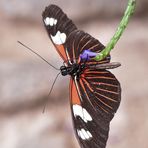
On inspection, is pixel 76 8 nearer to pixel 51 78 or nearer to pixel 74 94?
pixel 51 78

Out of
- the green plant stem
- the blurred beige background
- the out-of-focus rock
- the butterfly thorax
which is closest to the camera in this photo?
the green plant stem

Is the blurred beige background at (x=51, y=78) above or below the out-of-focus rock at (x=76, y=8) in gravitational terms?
below

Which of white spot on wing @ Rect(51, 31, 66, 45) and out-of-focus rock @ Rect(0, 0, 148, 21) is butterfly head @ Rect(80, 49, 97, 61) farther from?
out-of-focus rock @ Rect(0, 0, 148, 21)

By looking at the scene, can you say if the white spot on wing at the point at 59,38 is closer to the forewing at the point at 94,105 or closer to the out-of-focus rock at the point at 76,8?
the forewing at the point at 94,105

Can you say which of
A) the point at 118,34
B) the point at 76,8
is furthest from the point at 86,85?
the point at 76,8

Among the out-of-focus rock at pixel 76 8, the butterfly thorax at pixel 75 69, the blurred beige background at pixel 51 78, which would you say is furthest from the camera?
the out-of-focus rock at pixel 76 8

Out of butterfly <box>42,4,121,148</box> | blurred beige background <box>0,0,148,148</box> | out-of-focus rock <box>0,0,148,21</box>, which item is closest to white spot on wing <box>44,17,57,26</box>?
butterfly <box>42,4,121,148</box>

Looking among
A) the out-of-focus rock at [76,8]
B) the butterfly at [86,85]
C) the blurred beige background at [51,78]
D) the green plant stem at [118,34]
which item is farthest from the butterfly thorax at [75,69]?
the out-of-focus rock at [76,8]
